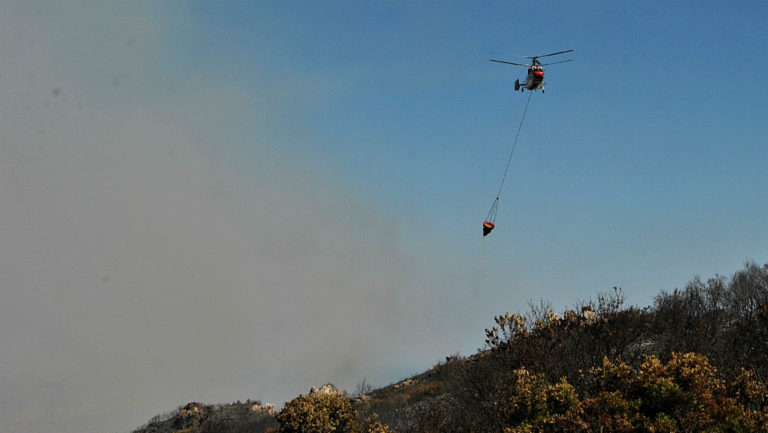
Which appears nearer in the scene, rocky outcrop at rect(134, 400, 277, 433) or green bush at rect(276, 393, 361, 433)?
green bush at rect(276, 393, 361, 433)

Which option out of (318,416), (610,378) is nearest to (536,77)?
(610,378)

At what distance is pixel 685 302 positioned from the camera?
27391 mm

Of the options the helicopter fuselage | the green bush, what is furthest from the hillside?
the helicopter fuselage

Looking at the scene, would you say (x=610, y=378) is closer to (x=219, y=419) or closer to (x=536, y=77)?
(x=536, y=77)

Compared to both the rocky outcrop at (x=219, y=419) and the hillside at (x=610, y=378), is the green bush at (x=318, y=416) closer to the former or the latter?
the hillside at (x=610, y=378)

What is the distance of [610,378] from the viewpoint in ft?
55.2

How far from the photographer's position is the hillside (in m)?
15.2

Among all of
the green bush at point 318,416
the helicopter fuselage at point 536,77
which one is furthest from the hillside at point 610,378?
the helicopter fuselage at point 536,77

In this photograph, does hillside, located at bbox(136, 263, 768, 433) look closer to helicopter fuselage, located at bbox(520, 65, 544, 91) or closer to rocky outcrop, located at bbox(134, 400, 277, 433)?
rocky outcrop, located at bbox(134, 400, 277, 433)

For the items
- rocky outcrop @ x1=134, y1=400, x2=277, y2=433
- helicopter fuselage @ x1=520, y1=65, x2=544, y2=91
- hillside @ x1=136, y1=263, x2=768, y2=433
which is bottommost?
hillside @ x1=136, y1=263, x2=768, y2=433

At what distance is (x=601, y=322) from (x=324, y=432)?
1193 cm

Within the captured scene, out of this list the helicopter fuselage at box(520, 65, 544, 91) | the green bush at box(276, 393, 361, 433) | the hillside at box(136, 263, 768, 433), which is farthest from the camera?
the helicopter fuselage at box(520, 65, 544, 91)

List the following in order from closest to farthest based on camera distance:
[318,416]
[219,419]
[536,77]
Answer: [318,416]
[536,77]
[219,419]

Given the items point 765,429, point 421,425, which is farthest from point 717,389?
point 421,425
